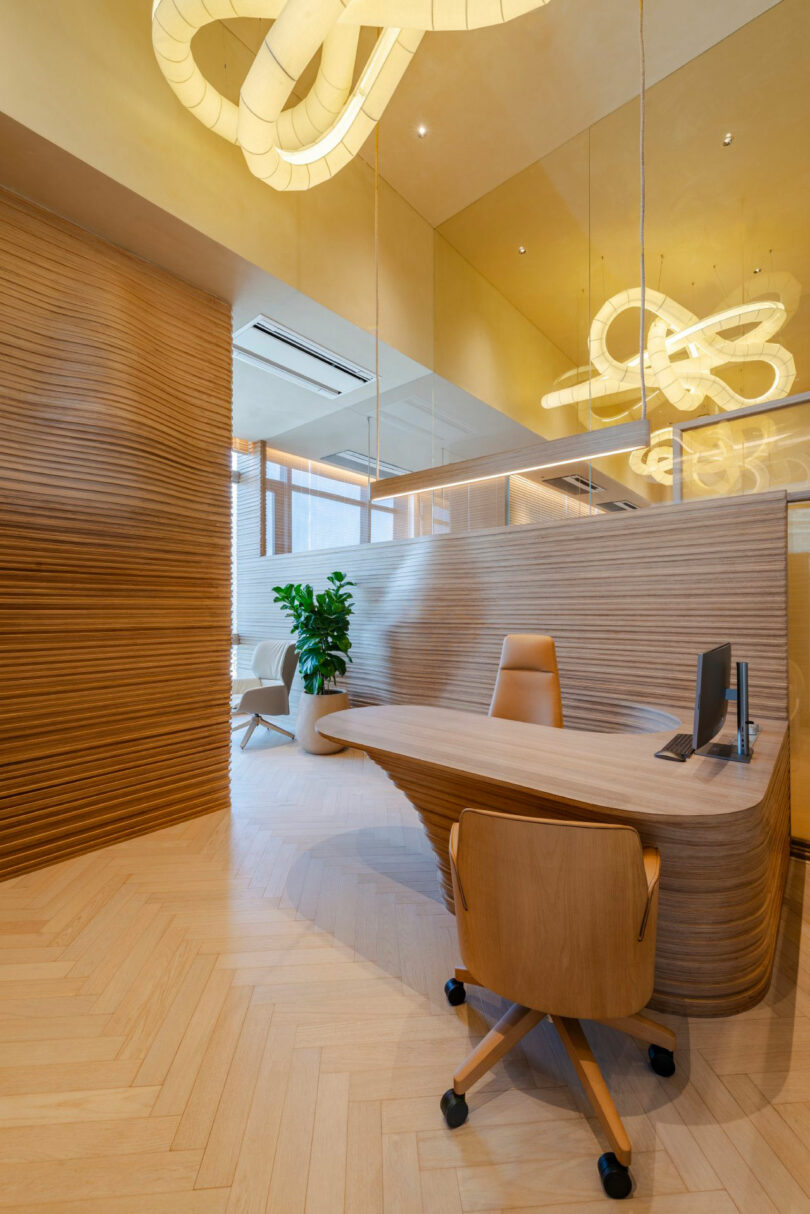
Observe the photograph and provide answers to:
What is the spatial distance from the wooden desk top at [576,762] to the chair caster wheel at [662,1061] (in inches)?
31.0

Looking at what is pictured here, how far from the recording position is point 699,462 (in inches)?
143

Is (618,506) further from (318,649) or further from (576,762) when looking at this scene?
(318,649)

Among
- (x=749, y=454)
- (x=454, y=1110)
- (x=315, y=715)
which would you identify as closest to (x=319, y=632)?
(x=315, y=715)

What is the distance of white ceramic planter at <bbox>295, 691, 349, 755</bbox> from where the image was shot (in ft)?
17.6

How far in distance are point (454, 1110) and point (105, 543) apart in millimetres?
3302

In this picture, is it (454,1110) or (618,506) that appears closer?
(454,1110)

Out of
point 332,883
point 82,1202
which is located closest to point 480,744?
point 332,883

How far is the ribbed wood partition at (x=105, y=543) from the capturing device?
3.00 meters

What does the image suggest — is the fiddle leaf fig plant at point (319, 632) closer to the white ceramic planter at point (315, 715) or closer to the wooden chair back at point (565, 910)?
the white ceramic planter at point (315, 715)

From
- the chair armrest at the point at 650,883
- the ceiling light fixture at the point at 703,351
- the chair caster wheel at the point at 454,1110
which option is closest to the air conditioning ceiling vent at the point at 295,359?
the ceiling light fixture at the point at 703,351

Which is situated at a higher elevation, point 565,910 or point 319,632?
point 319,632

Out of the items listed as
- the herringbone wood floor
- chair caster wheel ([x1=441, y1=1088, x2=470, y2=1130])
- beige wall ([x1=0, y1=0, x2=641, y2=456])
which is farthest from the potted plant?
chair caster wheel ([x1=441, y1=1088, x2=470, y2=1130])

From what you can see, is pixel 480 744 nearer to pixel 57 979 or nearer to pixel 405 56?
pixel 57 979

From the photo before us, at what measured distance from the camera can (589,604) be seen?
157 inches
